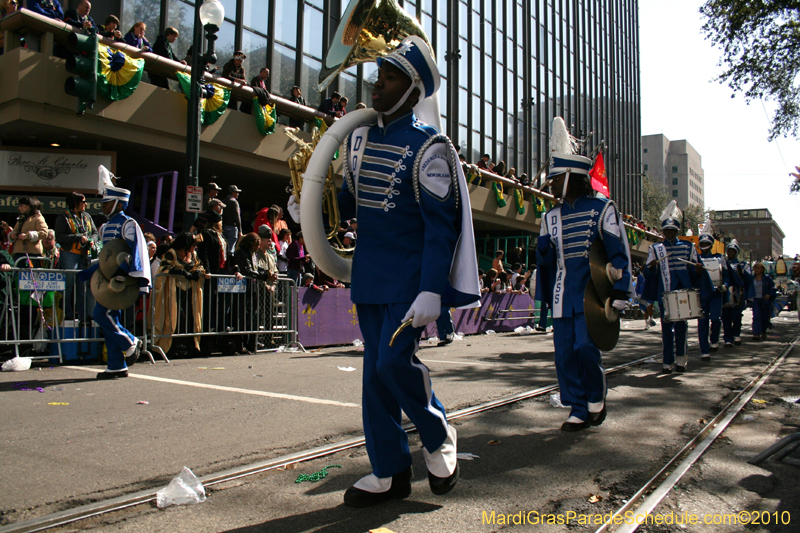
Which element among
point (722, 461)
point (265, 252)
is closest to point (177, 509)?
point (722, 461)

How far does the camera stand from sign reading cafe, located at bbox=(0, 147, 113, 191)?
1329 cm

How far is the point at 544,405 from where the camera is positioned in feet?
18.5

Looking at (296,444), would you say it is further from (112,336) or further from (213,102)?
(213,102)

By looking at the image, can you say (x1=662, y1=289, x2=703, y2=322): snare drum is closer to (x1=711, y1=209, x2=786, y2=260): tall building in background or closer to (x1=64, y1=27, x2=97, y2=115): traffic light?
(x1=64, y1=27, x2=97, y2=115): traffic light

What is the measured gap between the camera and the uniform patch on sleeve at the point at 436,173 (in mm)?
2973

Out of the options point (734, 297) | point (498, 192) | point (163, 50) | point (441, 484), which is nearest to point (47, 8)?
point (163, 50)

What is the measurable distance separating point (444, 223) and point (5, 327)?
6.93 m

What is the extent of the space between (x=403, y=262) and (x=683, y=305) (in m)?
6.54

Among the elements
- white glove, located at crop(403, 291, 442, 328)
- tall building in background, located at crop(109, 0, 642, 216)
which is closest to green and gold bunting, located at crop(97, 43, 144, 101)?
tall building in background, located at crop(109, 0, 642, 216)

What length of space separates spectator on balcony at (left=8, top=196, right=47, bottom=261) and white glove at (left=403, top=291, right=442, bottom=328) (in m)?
7.31

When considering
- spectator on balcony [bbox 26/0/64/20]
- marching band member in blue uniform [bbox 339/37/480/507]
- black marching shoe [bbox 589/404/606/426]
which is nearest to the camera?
marching band member in blue uniform [bbox 339/37/480/507]

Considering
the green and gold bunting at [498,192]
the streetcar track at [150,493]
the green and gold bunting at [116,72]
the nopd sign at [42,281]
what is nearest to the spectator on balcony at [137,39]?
the green and gold bunting at [116,72]

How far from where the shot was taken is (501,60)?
34.0 metres

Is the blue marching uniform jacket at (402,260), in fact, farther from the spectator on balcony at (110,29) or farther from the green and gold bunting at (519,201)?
the green and gold bunting at (519,201)
